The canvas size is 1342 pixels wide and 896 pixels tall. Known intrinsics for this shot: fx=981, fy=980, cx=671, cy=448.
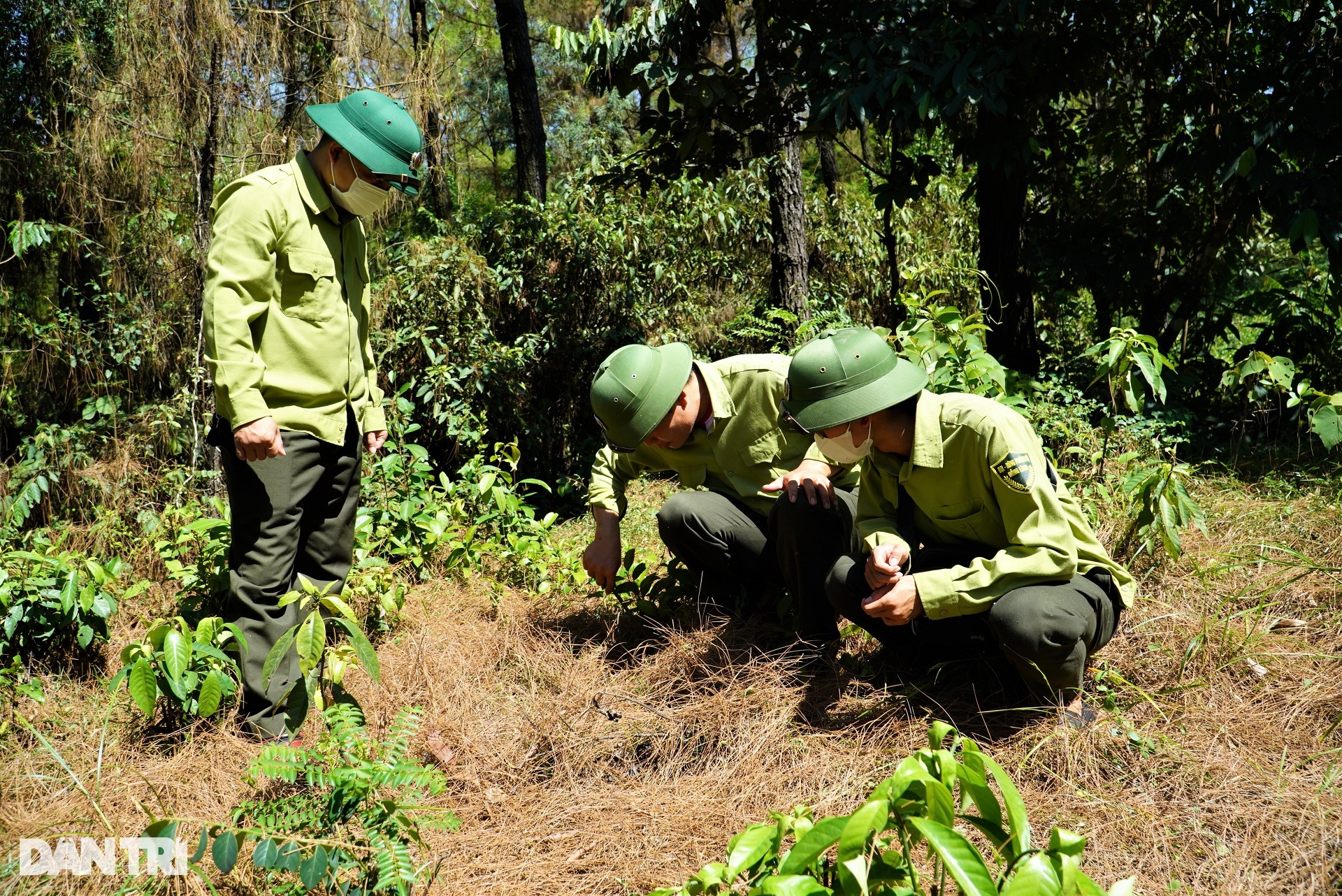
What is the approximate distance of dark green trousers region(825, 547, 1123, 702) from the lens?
231 centimetres

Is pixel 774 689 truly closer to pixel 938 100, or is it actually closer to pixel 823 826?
pixel 823 826

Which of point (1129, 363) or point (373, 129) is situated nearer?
point (373, 129)

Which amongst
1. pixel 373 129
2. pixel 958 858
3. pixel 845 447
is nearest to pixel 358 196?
pixel 373 129

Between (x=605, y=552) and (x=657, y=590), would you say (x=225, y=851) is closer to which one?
(x=605, y=552)

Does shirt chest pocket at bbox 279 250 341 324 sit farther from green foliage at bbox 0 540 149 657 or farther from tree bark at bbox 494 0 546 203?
tree bark at bbox 494 0 546 203

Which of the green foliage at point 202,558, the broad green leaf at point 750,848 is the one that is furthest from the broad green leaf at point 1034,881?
the green foliage at point 202,558

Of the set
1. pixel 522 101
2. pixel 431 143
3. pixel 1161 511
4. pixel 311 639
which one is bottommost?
pixel 1161 511

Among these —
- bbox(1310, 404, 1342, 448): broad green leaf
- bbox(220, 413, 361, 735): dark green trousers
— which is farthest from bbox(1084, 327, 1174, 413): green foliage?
bbox(220, 413, 361, 735): dark green trousers

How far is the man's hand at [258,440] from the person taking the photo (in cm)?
255

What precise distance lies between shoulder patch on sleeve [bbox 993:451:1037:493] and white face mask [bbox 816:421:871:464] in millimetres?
341

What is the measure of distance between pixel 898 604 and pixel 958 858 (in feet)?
3.68

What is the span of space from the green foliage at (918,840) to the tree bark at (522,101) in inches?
228

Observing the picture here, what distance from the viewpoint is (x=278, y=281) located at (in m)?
2.75

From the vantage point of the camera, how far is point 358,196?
9.24ft
